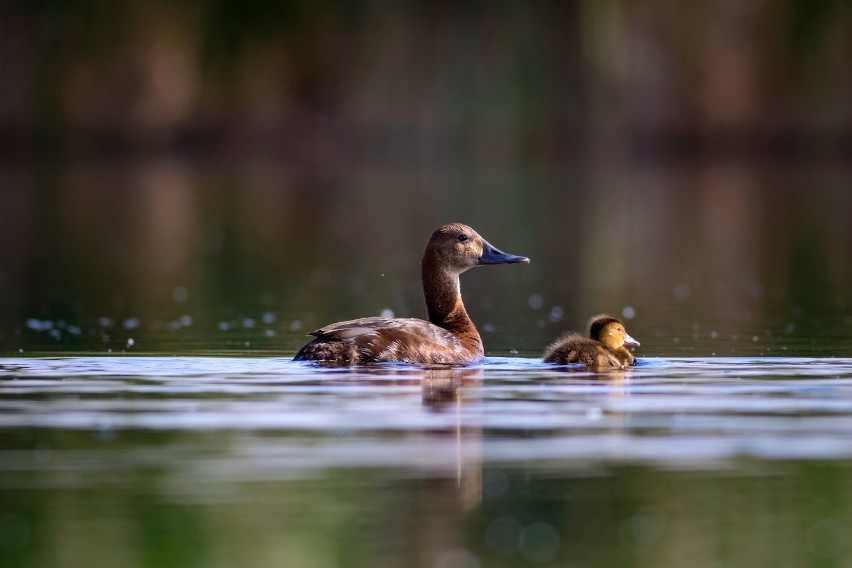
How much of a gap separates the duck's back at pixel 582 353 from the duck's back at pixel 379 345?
2.07ft

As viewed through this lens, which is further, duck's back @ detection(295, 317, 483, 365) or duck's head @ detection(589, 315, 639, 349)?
duck's head @ detection(589, 315, 639, 349)

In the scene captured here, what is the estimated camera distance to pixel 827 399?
9516 millimetres

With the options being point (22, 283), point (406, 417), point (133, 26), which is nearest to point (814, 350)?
point (406, 417)

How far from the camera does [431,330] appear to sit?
11578 mm

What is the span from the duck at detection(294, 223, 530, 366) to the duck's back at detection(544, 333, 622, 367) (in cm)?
61

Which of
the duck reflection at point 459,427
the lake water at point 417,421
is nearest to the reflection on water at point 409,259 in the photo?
the lake water at point 417,421

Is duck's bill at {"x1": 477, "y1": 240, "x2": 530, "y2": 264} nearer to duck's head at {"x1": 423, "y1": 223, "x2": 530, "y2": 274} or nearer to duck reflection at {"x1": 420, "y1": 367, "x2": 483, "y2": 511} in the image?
duck's head at {"x1": 423, "y1": 223, "x2": 530, "y2": 274}

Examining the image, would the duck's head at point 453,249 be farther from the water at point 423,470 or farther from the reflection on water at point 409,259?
the water at point 423,470

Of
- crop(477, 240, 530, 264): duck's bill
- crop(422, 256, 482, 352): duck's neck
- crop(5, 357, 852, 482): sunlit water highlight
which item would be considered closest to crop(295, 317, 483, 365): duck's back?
crop(5, 357, 852, 482): sunlit water highlight

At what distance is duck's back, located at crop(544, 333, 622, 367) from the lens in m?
11.3

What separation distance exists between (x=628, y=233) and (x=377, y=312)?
1038cm

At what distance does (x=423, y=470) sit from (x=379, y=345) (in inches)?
141

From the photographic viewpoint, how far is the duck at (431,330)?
1116 centimetres

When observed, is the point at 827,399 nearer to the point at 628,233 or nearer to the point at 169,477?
the point at 169,477
